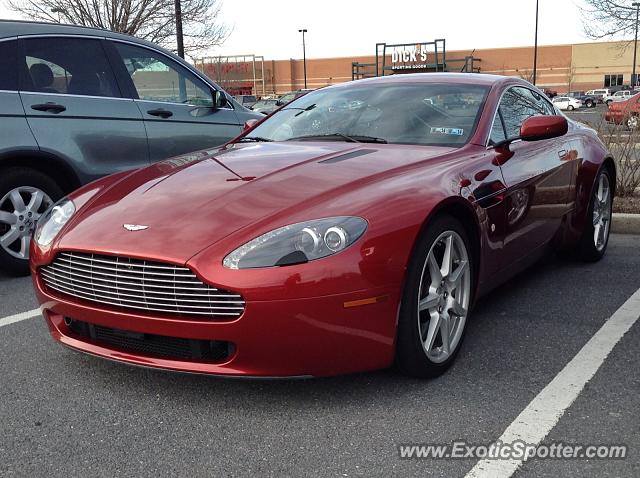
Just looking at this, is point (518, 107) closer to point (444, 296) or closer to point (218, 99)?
point (444, 296)

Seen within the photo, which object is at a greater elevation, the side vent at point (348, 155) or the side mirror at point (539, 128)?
the side mirror at point (539, 128)

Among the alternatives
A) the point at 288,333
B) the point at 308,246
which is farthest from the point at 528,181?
the point at 288,333

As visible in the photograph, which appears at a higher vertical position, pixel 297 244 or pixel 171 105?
pixel 171 105

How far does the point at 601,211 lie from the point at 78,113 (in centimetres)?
411

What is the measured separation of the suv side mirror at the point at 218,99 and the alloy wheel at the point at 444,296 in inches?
142

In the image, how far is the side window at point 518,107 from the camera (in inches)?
159

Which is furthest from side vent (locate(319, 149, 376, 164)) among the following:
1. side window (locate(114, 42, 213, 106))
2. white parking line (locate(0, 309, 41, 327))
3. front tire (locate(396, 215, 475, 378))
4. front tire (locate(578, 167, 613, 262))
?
side window (locate(114, 42, 213, 106))

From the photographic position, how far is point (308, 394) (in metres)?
2.86

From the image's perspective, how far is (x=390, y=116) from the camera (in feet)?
12.9

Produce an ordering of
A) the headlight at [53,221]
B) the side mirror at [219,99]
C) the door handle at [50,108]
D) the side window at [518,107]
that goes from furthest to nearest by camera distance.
A: the side mirror at [219,99]
the door handle at [50,108]
the side window at [518,107]
the headlight at [53,221]

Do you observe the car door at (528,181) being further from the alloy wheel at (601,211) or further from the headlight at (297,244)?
the headlight at (297,244)

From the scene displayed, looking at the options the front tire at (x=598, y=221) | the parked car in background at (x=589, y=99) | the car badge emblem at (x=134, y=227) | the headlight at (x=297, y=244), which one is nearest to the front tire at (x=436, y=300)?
the headlight at (x=297, y=244)

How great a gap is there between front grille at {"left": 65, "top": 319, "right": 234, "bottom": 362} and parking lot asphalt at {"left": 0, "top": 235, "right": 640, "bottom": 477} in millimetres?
252

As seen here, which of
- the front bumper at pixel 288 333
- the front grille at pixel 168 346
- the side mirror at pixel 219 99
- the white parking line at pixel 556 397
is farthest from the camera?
the side mirror at pixel 219 99
